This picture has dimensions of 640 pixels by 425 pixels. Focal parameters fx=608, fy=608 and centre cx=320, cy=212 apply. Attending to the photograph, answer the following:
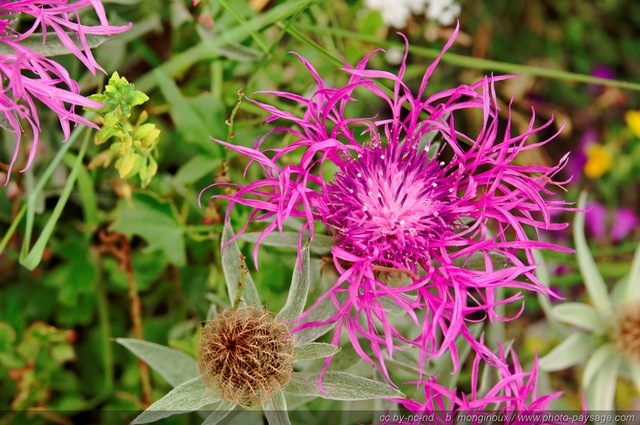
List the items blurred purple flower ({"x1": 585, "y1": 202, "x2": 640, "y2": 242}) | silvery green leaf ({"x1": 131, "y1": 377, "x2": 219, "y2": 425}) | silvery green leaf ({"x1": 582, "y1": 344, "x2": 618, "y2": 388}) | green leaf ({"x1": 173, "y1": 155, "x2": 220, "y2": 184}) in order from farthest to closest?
1. blurred purple flower ({"x1": 585, "y1": 202, "x2": 640, "y2": 242})
2. silvery green leaf ({"x1": 582, "y1": 344, "x2": 618, "y2": 388})
3. green leaf ({"x1": 173, "y1": 155, "x2": 220, "y2": 184})
4. silvery green leaf ({"x1": 131, "y1": 377, "x2": 219, "y2": 425})

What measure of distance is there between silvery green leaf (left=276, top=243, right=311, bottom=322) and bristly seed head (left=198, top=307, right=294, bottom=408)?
0.02 m

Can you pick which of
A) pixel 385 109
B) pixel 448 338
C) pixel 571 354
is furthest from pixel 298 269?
pixel 385 109

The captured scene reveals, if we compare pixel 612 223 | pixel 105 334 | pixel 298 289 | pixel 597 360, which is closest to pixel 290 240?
pixel 298 289

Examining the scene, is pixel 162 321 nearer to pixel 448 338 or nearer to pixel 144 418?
pixel 144 418

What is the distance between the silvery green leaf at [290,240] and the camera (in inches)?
33.2

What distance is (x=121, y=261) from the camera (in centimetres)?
119

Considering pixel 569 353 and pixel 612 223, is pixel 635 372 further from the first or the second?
pixel 612 223

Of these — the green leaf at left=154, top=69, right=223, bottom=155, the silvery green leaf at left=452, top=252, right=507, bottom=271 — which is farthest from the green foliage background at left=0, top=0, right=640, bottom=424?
the silvery green leaf at left=452, top=252, right=507, bottom=271

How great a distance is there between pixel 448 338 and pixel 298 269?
21 centimetres

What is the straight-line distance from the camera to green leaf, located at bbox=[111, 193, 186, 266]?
3.47 feet

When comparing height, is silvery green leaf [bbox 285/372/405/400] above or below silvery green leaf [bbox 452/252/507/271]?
below

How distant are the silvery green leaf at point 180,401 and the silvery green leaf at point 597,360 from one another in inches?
28.0

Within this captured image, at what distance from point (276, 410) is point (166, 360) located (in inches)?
7.5

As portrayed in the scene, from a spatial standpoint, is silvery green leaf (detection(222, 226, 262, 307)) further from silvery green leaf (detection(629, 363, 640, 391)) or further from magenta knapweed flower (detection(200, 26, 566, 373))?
silvery green leaf (detection(629, 363, 640, 391))
